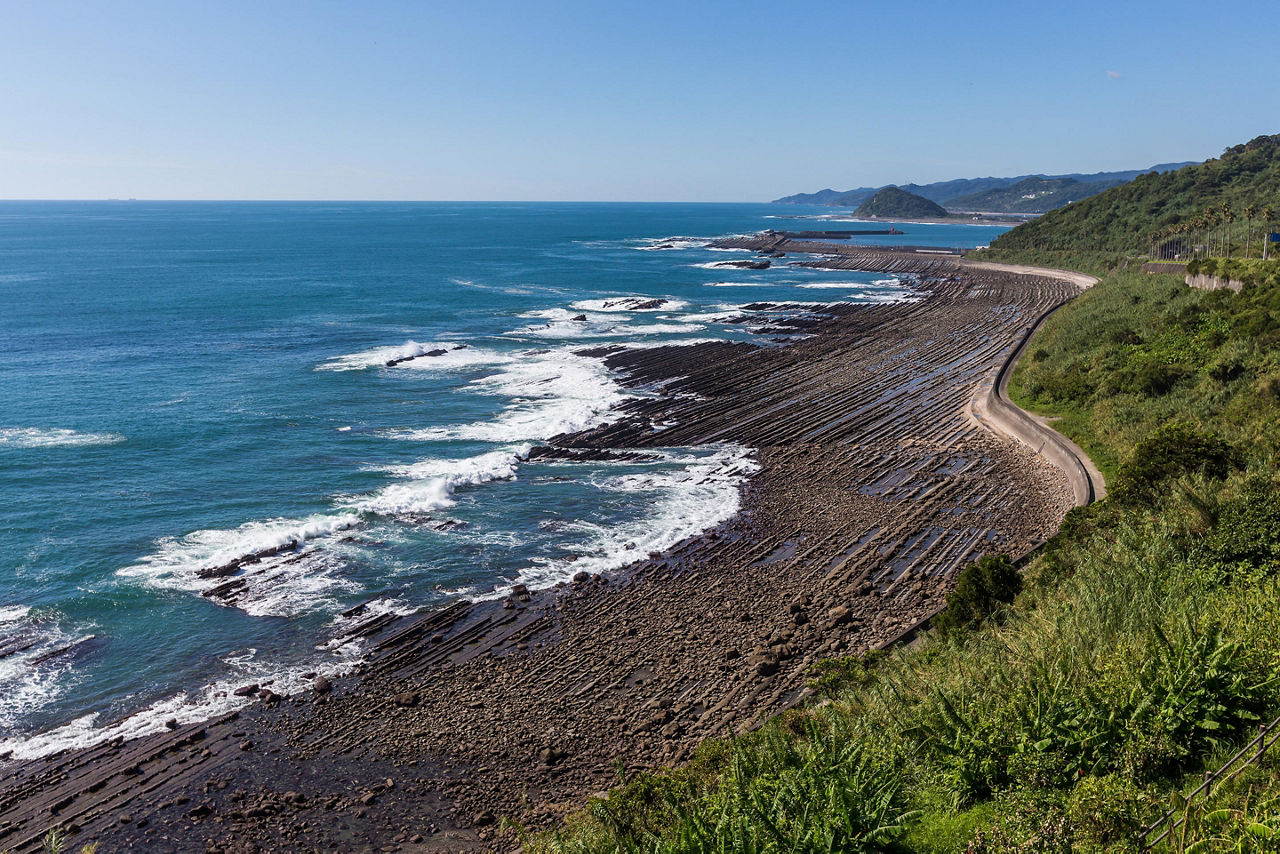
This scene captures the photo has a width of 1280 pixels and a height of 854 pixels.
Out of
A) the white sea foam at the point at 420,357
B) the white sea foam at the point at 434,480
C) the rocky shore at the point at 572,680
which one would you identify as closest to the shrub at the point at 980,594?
the rocky shore at the point at 572,680

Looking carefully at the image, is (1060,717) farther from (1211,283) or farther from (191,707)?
(1211,283)

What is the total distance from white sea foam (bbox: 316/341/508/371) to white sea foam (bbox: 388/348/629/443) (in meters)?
3.01

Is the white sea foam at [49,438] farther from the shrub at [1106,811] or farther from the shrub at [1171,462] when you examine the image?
the shrub at [1106,811]

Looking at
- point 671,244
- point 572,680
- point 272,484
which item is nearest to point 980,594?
point 572,680

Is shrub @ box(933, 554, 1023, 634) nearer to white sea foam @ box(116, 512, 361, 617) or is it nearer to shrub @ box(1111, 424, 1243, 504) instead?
shrub @ box(1111, 424, 1243, 504)

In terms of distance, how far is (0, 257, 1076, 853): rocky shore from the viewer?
1505cm

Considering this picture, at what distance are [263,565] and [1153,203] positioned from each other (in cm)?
11811

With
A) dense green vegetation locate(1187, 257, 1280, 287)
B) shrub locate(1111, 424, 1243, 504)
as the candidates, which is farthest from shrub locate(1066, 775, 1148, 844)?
dense green vegetation locate(1187, 257, 1280, 287)

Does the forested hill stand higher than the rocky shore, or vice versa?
the forested hill

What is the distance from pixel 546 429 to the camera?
1522 inches

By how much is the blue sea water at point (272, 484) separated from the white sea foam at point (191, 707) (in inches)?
2.7

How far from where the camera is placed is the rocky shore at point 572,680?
15.0 m

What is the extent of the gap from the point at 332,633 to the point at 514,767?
7909 mm

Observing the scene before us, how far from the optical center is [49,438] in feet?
119
